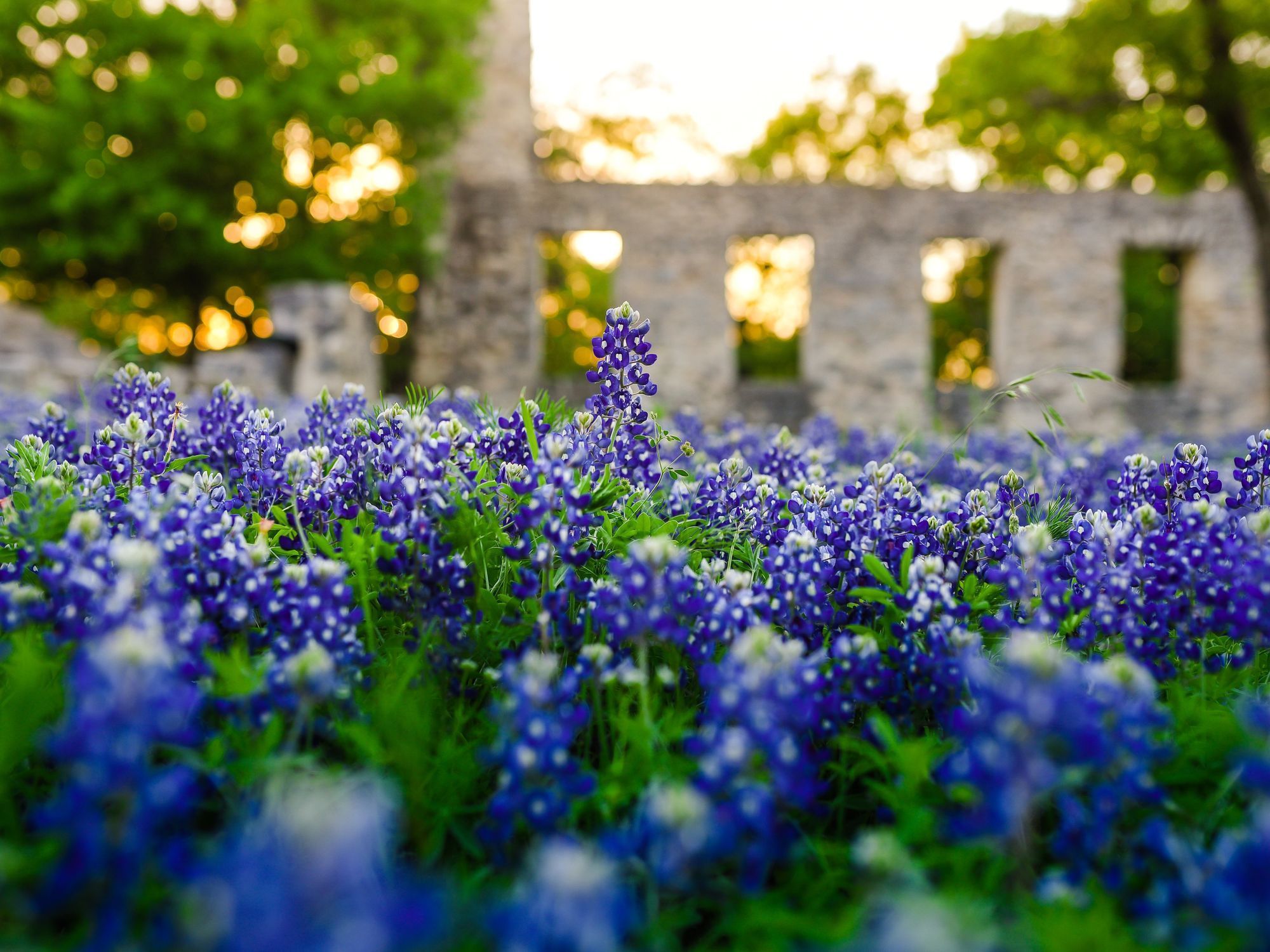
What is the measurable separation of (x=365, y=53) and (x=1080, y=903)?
13.6m

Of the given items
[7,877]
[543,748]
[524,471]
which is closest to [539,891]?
[543,748]

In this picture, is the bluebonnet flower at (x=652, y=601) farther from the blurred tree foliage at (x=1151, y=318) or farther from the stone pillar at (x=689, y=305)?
the blurred tree foliage at (x=1151, y=318)

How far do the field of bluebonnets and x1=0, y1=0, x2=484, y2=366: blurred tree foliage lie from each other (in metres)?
10.8

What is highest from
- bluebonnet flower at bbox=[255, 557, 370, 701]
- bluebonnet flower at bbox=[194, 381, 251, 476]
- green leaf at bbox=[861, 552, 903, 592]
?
bluebonnet flower at bbox=[194, 381, 251, 476]

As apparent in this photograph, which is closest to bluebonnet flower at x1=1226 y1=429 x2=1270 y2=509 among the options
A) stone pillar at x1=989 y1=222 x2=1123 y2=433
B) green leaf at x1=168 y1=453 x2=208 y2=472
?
green leaf at x1=168 y1=453 x2=208 y2=472

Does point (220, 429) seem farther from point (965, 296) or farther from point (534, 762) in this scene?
point (965, 296)

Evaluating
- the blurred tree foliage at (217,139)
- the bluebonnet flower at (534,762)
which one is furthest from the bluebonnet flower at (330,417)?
the blurred tree foliage at (217,139)

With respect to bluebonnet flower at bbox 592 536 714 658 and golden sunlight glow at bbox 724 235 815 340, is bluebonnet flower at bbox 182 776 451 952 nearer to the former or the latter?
bluebonnet flower at bbox 592 536 714 658

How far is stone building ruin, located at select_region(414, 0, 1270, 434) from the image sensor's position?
13469 mm

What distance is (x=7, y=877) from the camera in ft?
3.01

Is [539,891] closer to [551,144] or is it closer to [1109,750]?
[1109,750]

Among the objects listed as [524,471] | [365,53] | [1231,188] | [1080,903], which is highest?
[365,53]

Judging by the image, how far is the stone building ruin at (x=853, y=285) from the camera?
13.5 meters

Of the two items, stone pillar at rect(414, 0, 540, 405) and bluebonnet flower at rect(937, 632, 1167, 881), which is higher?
stone pillar at rect(414, 0, 540, 405)
